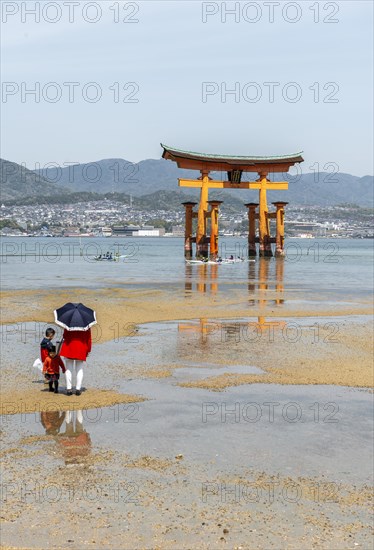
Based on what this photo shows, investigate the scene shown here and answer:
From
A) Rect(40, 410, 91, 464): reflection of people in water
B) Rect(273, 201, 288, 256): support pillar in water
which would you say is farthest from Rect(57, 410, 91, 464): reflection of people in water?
Rect(273, 201, 288, 256): support pillar in water

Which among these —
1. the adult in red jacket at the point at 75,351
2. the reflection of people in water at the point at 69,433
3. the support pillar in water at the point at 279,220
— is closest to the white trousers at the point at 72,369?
the adult in red jacket at the point at 75,351

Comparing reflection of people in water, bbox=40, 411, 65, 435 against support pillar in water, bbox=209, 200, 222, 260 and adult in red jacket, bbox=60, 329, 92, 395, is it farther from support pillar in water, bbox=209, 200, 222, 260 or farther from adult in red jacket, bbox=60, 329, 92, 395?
support pillar in water, bbox=209, 200, 222, 260

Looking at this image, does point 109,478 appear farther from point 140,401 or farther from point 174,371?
point 174,371

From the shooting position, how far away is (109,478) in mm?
7195

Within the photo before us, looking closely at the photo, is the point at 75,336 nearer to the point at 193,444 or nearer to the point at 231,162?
the point at 193,444

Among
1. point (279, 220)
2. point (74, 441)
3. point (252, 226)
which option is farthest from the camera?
point (252, 226)

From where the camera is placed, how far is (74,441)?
8367 millimetres

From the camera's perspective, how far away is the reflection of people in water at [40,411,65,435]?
8823 mm

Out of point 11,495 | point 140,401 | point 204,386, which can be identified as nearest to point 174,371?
point 204,386

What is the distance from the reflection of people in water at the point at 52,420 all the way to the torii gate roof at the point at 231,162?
5010 cm

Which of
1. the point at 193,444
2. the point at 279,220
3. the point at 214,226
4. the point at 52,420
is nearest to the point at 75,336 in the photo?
the point at 52,420

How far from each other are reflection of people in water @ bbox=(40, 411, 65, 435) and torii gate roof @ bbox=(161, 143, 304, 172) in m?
50.1

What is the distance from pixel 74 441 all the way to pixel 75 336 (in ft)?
8.60

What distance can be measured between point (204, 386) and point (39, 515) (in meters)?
5.40
